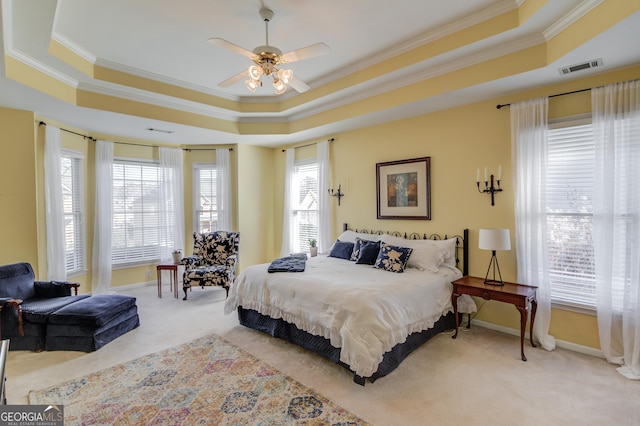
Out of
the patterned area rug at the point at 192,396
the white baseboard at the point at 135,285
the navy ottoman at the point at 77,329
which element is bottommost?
the patterned area rug at the point at 192,396

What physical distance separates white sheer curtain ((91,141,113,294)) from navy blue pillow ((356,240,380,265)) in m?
4.54

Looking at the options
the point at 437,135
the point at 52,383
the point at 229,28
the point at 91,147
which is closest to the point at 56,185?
the point at 91,147

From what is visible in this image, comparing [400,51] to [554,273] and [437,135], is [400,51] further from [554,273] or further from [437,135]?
[554,273]

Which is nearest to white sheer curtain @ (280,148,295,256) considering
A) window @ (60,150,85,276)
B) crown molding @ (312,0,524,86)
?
crown molding @ (312,0,524,86)

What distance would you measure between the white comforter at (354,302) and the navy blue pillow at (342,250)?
1.63 feet

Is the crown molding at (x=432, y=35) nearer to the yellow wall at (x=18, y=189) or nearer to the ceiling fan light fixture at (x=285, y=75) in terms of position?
the ceiling fan light fixture at (x=285, y=75)

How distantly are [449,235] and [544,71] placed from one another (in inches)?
84.5

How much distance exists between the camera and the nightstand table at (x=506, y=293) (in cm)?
306

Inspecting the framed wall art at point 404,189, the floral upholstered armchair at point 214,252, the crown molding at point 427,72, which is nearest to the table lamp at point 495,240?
the framed wall art at point 404,189

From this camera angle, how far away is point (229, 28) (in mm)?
3273

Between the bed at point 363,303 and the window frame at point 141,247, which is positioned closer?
the bed at point 363,303

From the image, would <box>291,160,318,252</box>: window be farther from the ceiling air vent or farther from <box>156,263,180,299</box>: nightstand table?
the ceiling air vent

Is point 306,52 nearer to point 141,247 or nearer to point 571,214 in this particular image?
point 571,214

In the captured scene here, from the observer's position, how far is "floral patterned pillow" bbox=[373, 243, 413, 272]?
385cm
